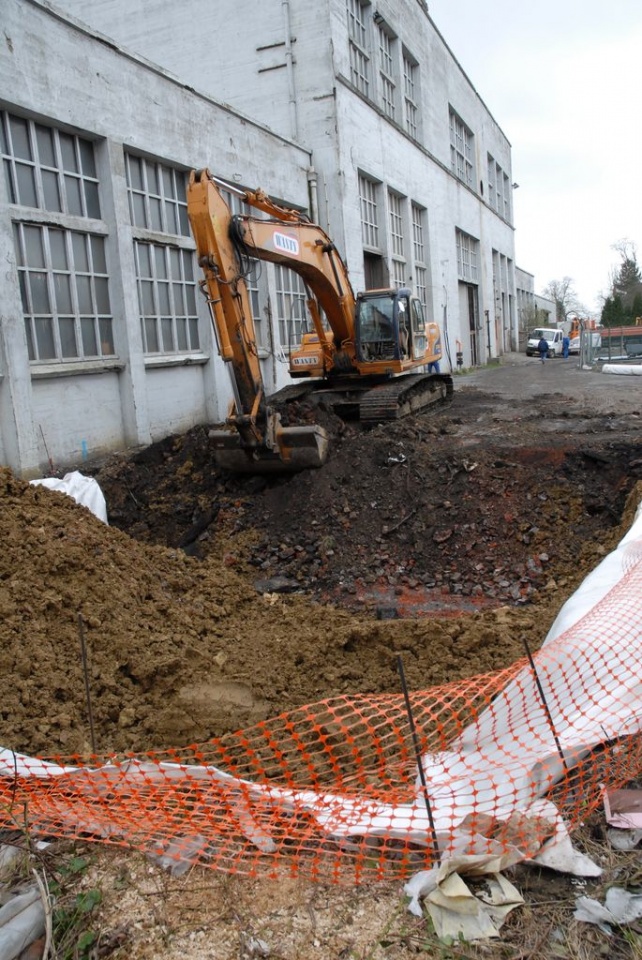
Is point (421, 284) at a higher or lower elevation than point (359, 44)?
lower

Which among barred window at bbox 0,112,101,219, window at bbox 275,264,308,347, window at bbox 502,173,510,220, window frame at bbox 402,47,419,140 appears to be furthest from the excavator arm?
window at bbox 502,173,510,220

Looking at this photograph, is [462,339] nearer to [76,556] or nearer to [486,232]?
[486,232]

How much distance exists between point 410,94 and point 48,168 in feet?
57.5

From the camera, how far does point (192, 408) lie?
1388 cm

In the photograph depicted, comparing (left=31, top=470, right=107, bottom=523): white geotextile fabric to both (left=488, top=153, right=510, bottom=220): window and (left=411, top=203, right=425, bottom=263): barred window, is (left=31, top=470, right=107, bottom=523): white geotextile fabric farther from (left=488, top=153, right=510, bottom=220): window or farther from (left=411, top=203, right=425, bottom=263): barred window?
(left=488, top=153, right=510, bottom=220): window

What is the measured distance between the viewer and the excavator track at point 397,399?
1178 centimetres

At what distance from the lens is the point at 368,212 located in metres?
20.7

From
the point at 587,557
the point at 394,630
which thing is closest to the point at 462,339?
the point at 587,557

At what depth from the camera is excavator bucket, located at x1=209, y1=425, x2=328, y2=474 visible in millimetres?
8883

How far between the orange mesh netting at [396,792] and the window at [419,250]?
22.5 meters

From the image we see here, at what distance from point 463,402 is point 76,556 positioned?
12.0 m

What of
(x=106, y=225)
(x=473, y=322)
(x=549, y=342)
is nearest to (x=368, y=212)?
(x=106, y=225)

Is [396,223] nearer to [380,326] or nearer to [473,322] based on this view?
[473,322]

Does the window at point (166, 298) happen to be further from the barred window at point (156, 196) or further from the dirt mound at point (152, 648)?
the dirt mound at point (152, 648)
